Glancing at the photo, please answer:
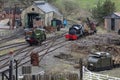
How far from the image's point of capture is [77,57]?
37.2 m

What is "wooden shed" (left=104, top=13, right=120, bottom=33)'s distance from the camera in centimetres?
5831

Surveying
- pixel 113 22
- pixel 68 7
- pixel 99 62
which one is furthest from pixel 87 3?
pixel 99 62

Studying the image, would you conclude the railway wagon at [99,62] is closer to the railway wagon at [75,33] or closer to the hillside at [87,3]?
the railway wagon at [75,33]

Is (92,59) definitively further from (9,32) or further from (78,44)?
(9,32)

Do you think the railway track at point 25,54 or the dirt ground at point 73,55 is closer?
the dirt ground at point 73,55

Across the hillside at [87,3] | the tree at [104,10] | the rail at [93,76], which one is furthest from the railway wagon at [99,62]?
the hillside at [87,3]

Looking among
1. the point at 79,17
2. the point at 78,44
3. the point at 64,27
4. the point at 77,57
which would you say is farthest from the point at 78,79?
the point at 79,17

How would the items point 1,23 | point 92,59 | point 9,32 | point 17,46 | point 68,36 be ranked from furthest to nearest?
1. point 1,23
2. point 9,32
3. point 68,36
4. point 17,46
5. point 92,59

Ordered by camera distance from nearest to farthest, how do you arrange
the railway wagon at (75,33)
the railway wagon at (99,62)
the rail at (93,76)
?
the rail at (93,76) → the railway wagon at (99,62) → the railway wagon at (75,33)

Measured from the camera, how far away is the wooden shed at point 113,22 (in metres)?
58.3

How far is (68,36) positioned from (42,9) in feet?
36.8

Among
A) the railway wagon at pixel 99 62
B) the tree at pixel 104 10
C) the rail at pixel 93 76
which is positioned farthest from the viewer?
the tree at pixel 104 10

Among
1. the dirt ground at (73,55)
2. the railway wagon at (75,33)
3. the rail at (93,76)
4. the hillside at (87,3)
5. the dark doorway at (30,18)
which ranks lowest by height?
the dirt ground at (73,55)

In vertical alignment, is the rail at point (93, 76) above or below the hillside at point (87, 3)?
below
